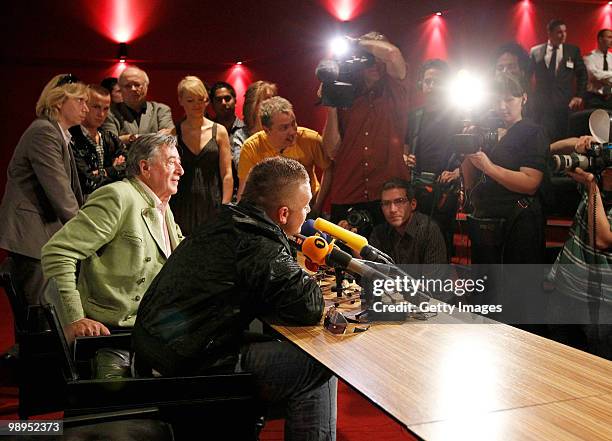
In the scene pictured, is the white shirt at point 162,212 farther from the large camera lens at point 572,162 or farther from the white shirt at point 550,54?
the white shirt at point 550,54

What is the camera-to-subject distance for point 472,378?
147 cm

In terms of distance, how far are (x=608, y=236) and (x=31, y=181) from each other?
107 inches

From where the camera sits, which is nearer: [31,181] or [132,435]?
[132,435]

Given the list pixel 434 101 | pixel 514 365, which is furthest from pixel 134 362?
pixel 434 101

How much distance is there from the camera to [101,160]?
12.9 ft

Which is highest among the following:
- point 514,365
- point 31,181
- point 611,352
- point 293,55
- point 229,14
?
point 229,14

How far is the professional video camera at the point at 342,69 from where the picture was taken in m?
3.43

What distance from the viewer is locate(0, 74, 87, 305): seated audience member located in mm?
3244

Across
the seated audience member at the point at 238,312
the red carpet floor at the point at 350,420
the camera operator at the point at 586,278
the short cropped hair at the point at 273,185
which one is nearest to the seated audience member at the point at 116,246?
the seated audience member at the point at 238,312

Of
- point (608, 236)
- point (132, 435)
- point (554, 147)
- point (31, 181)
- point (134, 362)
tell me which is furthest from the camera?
point (554, 147)

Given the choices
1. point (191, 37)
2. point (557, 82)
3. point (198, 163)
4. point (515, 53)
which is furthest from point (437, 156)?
point (191, 37)

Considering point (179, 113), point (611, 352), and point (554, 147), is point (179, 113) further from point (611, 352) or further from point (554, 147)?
point (611, 352)

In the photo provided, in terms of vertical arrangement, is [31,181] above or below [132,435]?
above

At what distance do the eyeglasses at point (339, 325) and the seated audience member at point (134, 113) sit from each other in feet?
9.06
